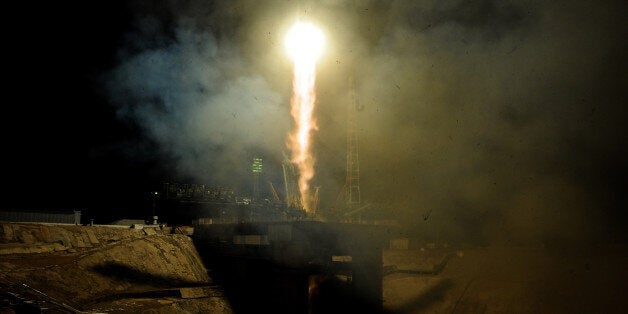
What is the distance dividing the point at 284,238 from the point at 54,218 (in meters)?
28.6

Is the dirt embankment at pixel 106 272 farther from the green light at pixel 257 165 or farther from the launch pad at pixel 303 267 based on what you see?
the green light at pixel 257 165

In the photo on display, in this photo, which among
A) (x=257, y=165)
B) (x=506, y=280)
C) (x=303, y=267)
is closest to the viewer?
(x=303, y=267)

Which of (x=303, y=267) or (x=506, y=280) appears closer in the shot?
(x=303, y=267)

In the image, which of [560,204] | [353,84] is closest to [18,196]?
[353,84]

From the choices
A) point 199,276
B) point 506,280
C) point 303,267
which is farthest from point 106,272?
point 506,280

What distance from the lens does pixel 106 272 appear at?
74.3ft

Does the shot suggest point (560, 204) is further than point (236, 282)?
Yes

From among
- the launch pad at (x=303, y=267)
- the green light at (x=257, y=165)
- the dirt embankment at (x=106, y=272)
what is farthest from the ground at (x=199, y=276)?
the green light at (x=257, y=165)

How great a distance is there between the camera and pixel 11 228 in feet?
95.5

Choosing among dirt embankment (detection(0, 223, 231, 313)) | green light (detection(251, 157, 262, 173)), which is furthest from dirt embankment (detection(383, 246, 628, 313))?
green light (detection(251, 157, 262, 173))

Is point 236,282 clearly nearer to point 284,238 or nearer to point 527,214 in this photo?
point 284,238

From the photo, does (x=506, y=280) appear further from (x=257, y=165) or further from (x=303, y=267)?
(x=257, y=165)

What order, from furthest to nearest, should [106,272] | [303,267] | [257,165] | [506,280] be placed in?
[257,165], [506,280], [303,267], [106,272]

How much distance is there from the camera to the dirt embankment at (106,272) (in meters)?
18.7
